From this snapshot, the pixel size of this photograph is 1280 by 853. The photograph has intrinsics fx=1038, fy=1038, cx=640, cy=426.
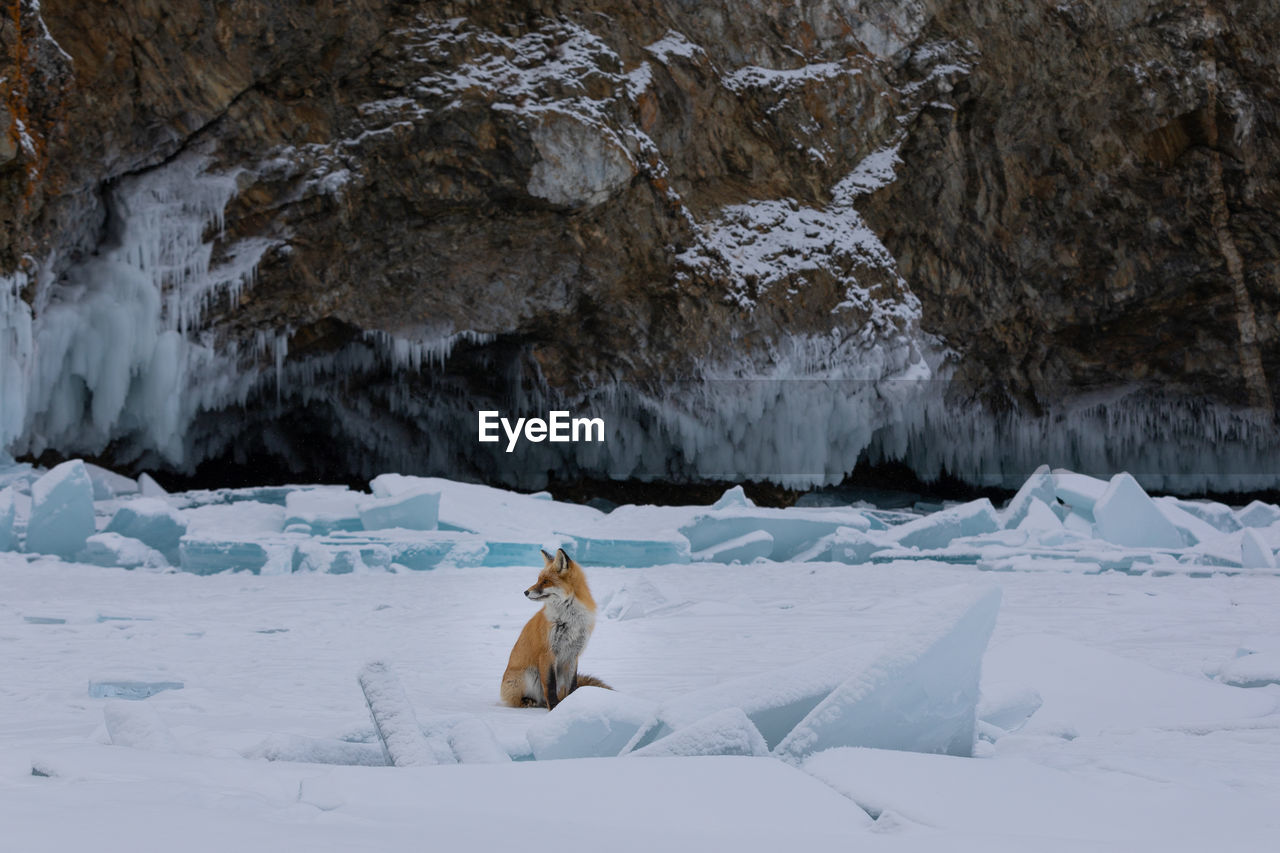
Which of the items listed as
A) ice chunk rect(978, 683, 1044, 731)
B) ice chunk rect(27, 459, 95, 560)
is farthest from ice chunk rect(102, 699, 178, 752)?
ice chunk rect(27, 459, 95, 560)

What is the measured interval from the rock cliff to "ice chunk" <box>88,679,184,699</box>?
866 centimetres

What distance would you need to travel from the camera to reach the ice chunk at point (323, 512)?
9227 millimetres

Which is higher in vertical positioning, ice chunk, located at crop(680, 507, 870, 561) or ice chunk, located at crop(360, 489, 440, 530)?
ice chunk, located at crop(360, 489, 440, 530)

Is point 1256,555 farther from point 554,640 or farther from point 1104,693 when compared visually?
point 554,640

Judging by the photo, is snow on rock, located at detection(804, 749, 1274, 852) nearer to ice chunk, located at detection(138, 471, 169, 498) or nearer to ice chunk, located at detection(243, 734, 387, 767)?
ice chunk, located at detection(243, 734, 387, 767)

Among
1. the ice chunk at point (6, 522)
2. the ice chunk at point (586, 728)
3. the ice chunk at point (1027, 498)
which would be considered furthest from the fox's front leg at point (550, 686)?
the ice chunk at point (1027, 498)

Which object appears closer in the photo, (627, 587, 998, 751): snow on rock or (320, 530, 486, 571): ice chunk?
(627, 587, 998, 751): snow on rock

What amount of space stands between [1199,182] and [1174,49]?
184 centimetres

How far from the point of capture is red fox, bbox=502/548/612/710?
295 centimetres

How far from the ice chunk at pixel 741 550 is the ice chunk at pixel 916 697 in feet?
22.6

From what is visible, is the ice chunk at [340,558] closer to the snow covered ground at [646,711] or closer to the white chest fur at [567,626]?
the snow covered ground at [646,711]

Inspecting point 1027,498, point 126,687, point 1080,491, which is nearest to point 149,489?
point 1027,498

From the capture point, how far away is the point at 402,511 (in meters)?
8.97

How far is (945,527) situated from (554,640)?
7.57 m
